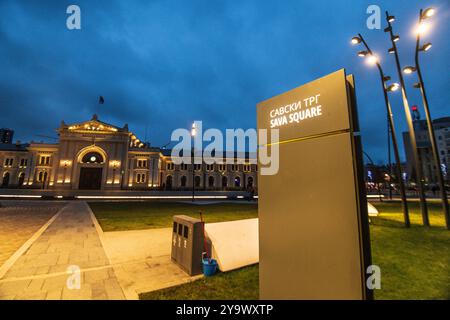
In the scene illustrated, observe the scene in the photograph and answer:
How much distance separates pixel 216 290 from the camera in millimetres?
4191

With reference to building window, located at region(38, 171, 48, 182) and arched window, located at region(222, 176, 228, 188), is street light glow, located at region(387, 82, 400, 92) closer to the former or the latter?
arched window, located at region(222, 176, 228, 188)

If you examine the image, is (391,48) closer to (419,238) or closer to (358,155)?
(419,238)

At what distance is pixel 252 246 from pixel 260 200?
114 inches

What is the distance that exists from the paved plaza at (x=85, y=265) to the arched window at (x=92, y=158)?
149ft

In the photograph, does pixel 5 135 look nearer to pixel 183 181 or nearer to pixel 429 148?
pixel 183 181

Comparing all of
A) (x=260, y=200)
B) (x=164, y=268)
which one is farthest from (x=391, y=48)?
(x=164, y=268)

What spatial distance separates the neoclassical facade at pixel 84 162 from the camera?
4797 cm

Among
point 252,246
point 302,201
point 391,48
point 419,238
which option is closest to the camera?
point 302,201

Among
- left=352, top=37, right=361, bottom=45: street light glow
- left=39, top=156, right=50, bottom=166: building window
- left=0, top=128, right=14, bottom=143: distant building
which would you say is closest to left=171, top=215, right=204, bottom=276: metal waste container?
left=352, top=37, right=361, bottom=45: street light glow

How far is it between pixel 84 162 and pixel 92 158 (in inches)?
74.0

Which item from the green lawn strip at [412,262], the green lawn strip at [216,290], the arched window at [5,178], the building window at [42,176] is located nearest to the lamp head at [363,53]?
the green lawn strip at [412,262]

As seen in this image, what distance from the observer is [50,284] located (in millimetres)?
4445
